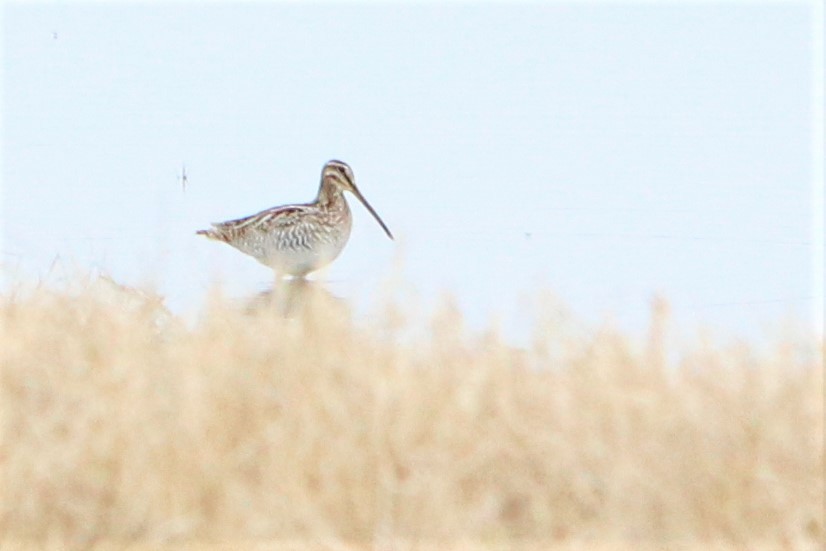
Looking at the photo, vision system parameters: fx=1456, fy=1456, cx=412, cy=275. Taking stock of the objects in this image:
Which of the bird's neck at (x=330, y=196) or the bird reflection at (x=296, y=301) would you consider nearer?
the bird reflection at (x=296, y=301)

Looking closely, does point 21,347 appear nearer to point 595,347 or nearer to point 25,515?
point 25,515

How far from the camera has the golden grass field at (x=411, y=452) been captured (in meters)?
5.75

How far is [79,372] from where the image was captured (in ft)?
21.7

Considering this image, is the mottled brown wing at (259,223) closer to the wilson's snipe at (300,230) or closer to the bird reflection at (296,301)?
the wilson's snipe at (300,230)

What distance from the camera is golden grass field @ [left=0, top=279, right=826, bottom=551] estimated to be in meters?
5.75

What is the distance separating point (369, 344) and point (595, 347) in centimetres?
103

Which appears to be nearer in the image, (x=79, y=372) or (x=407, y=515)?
(x=407, y=515)

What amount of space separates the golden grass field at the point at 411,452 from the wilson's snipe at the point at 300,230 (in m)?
5.88

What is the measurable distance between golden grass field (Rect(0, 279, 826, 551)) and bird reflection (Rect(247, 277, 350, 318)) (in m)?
0.41

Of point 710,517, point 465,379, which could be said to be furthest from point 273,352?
point 710,517

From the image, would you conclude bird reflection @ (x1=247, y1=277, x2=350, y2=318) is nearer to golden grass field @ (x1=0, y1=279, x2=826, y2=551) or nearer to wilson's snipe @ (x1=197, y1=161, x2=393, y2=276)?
golden grass field @ (x1=0, y1=279, x2=826, y2=551)

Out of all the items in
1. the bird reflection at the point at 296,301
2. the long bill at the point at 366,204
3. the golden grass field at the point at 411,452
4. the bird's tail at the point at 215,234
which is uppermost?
the long bill at the point at 366,204

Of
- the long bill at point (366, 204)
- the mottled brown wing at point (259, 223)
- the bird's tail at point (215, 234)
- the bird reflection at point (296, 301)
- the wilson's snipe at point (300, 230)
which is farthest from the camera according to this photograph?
the long bill at point (366, 204)

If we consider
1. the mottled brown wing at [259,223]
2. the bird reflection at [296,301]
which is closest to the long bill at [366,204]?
the mottled brown wing at [259,223]
